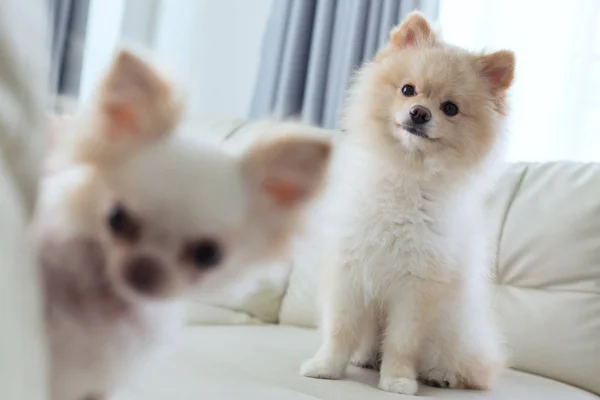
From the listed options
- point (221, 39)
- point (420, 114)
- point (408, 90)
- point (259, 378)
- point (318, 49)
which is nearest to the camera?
point (259, 378)

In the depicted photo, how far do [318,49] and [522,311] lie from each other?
1646mm

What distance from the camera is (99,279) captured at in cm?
52

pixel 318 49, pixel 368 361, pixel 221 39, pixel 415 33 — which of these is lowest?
pixel 368 361

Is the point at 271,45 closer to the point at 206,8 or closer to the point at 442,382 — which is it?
the point at 206,8

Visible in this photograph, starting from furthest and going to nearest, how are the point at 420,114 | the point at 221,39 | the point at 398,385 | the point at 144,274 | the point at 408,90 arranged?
the point at 221,39, the point at 408,90, the point at 420,114, the point at 398,385, the point at 144,274

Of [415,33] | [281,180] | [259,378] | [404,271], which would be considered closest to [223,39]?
[415,33]

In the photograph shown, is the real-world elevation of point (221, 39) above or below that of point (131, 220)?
above

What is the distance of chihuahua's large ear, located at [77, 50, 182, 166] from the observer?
1.81ft

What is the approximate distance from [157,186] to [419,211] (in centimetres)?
108

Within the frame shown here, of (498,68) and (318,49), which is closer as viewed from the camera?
(498,68)

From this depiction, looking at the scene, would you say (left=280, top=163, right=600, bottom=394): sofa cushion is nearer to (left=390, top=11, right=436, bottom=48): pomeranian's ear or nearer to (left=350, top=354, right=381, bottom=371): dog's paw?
(left=350, top=354, right=381, bottom=371): dog's paw

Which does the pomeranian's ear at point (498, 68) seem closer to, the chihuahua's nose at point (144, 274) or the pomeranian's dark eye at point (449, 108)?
the pomeranian's dark eye at point (449, 108)

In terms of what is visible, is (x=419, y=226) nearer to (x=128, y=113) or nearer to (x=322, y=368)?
(x=322, y=368)

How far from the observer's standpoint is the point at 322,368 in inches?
56.2
